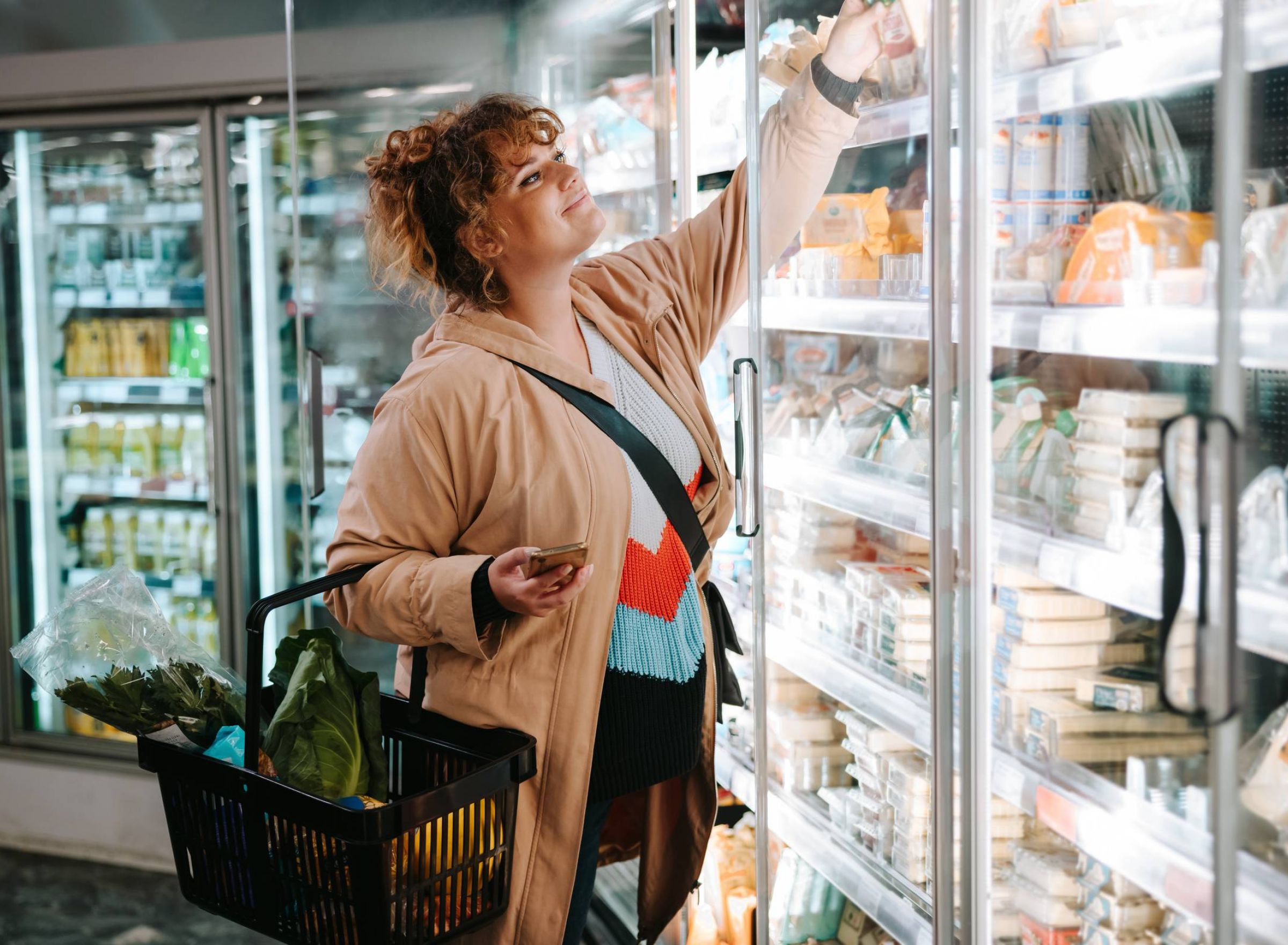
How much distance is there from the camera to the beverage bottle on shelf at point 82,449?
4.07 meters

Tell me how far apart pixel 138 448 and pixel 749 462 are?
2.85 m

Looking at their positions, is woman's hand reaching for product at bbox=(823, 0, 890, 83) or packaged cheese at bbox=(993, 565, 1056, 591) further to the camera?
woman's hand reaching for product at bbox=(823, 0, 890, 83)

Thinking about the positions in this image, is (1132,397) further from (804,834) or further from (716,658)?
(804,834)

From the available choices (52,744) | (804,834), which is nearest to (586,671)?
(804,834)

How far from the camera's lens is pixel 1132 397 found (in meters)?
1.24

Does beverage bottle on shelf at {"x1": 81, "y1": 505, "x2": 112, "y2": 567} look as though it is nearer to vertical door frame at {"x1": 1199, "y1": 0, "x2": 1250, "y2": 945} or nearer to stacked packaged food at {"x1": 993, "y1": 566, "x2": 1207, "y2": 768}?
stacked packaged food at {"x1": 993, "y1": 566, "x2": 1207, "y2": 768}

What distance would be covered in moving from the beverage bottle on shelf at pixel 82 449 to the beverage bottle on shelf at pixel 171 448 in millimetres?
230

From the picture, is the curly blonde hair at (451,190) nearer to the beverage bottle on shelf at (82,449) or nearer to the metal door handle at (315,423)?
the metal door handle at (315,423)

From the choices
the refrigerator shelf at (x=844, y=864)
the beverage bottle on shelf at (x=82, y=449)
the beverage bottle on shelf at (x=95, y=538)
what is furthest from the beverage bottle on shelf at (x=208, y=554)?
the refrigerator shelf at (x=844, y=864)

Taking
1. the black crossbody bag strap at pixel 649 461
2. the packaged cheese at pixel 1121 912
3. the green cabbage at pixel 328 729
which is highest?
the black crossbody bag strap at pixel 649 461

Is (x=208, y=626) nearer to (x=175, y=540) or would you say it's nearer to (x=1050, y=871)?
(x=175, y=540)

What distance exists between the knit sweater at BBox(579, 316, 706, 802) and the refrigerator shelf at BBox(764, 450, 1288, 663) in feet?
0.89

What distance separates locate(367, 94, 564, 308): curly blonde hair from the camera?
1.70 meters

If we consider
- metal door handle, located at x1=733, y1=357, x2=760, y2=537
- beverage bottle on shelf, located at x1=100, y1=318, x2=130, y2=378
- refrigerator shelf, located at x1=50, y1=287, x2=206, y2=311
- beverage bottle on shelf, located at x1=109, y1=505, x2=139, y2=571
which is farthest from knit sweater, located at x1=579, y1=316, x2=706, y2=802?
beverage bottle on shelf, located at x1=109, y1=505, x2=139, y2=571
